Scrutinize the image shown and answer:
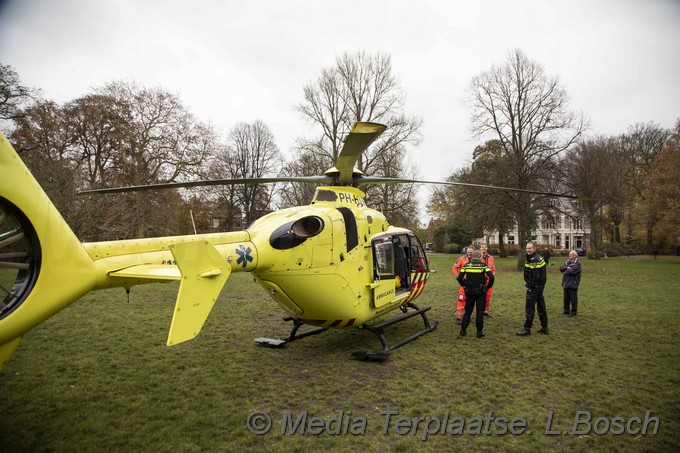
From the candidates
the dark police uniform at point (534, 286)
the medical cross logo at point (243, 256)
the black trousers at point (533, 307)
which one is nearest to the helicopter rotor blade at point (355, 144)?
the medical cross logo at point (243, 256)

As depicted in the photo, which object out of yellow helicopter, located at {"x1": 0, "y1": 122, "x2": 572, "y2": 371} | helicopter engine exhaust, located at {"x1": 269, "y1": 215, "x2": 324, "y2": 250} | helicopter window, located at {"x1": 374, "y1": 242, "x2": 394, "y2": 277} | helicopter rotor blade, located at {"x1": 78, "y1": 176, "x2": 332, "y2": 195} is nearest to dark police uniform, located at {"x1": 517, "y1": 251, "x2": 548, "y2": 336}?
yellow helicopter, located at {"x1": 0, "y1": 122, "x2": 572, "y2": 371}

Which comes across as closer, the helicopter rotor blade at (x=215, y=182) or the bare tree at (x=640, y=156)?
the helicopter rotor blade at (x=215, y=182)

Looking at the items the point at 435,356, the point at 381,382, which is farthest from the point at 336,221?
the point at 435,356

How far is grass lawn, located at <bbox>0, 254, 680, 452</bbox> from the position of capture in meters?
4.17

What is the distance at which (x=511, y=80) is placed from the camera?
25672 millimetres

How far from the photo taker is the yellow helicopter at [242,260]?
3.09 m

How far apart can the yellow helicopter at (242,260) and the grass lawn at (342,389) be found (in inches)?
37.5

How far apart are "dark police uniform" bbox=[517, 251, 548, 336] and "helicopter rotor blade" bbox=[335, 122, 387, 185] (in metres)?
4.74

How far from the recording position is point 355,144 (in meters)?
5.37

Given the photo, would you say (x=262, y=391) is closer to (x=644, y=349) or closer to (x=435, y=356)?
(x=435, y=356)

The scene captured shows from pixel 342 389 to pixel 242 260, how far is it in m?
2.53

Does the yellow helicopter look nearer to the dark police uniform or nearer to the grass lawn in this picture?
the grass lawn

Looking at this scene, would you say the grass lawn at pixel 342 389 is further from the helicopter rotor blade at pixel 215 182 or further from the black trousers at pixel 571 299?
the helicopter rotor blade at pixel 215 182

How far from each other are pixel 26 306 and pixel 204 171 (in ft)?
90.1
